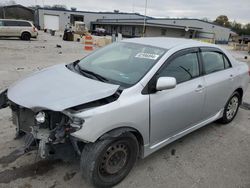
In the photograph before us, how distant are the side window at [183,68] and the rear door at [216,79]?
0.22m

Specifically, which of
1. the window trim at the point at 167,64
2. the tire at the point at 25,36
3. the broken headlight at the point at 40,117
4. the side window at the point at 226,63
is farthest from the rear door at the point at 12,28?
the broken headlight at the point at 40,117

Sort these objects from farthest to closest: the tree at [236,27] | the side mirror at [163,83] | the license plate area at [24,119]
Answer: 1. the tree at [236,27]
2. the side mirror at [163,83]
3. the license plate area at [24,119]

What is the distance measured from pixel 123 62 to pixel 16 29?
21085 millimetres

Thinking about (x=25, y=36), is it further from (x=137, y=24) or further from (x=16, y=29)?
(x=137, y=24)

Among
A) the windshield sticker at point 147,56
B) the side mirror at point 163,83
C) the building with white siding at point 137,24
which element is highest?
the building with white siding at point 137,24

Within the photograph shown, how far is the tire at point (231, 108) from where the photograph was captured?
4.40 metres

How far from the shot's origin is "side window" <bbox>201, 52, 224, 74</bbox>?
12.1 ft

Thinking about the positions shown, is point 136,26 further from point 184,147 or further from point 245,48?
point 184,147

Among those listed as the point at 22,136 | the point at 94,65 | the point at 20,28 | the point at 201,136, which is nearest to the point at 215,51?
the point at 201,136

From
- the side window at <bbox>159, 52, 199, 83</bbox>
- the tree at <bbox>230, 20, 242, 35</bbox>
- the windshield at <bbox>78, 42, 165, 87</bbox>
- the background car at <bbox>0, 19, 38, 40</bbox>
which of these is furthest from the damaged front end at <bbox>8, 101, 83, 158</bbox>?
the tree at <bbox>230, 20, 242, 35</bbox>

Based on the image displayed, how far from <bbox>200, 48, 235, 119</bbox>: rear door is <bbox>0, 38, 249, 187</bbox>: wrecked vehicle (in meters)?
0.02

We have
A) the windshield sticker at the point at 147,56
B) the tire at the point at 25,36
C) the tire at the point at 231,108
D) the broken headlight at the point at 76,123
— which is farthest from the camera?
the tire at the point at 25,36

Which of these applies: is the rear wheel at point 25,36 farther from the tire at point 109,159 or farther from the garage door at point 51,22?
the garage door at point 51,22

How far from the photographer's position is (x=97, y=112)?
230 cm
